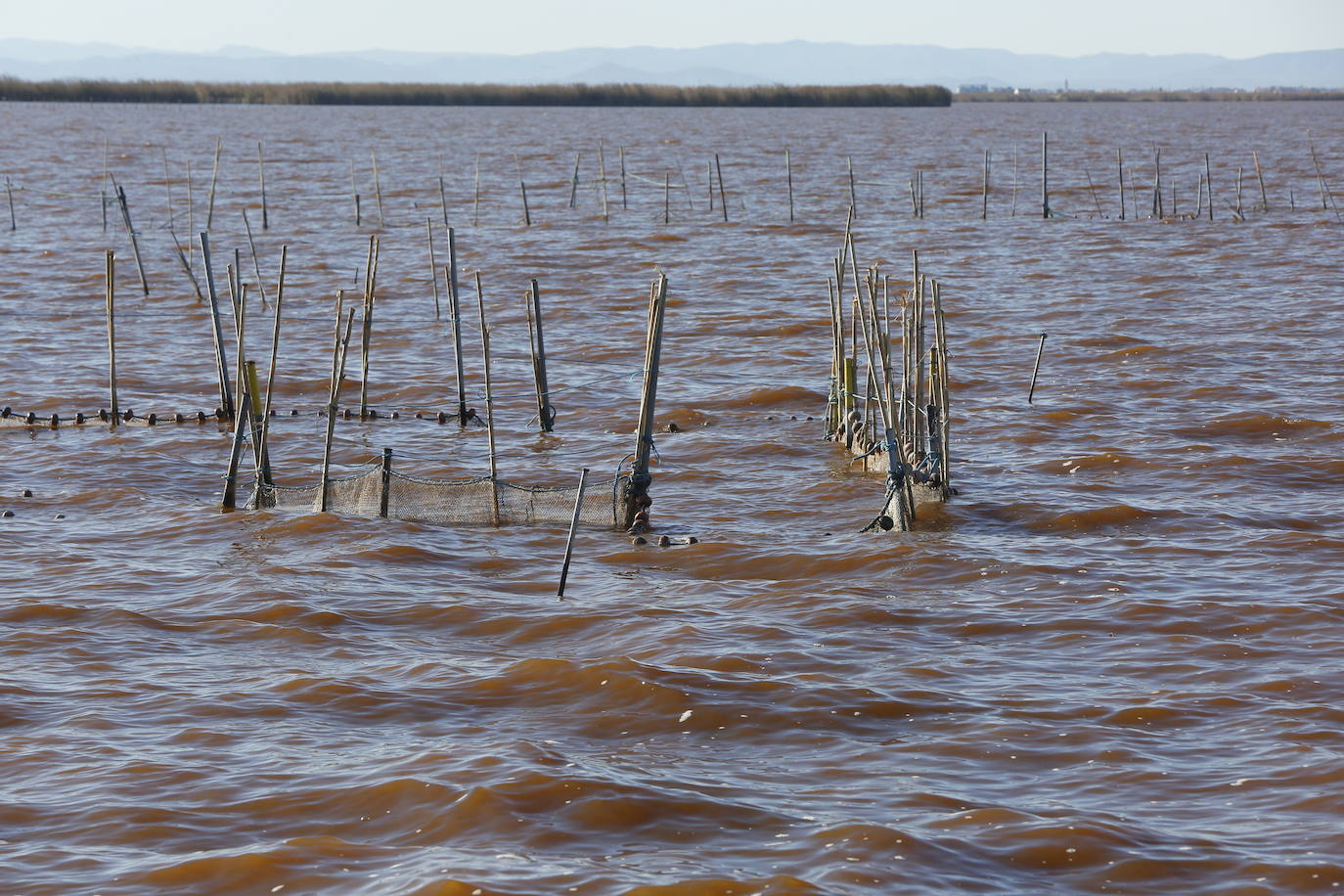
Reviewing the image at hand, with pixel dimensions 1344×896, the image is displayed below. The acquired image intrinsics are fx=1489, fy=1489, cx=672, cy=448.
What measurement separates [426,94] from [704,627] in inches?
2878

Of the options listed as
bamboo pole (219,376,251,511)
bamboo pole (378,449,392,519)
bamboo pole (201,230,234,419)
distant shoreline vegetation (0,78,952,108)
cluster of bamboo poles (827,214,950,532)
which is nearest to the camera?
cluster of bamboo poles (827,214,950,532)

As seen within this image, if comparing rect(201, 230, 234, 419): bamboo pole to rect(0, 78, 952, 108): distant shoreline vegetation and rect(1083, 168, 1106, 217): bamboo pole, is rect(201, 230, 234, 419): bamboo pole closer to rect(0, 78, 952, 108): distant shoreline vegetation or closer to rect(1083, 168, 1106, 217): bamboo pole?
rect(1083, 168, 1106, 217): bamboo pole

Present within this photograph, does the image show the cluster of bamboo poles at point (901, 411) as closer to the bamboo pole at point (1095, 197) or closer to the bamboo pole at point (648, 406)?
the bamboo pole at point (648, 406)

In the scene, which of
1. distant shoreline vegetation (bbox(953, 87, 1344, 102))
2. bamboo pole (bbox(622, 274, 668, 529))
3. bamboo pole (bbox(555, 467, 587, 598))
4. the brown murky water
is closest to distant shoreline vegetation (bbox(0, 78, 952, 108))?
distant shoreline vegetation (bbox(953, 87, 1344, 102))

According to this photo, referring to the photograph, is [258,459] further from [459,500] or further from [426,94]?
[426,94]

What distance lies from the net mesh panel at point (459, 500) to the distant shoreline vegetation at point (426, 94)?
2547 inches

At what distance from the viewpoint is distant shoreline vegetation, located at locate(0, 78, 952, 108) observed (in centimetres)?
7238

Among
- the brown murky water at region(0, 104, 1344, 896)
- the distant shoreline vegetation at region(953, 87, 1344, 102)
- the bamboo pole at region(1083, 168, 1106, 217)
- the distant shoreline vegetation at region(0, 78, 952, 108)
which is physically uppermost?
the distant shoreline vegetation at region(953, 87, 1344, 102)

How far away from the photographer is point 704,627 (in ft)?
29.3

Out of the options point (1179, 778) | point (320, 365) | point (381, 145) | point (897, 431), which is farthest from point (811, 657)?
point (381, 145)

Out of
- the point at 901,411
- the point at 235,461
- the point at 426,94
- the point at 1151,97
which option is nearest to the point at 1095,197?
the point at 901,411

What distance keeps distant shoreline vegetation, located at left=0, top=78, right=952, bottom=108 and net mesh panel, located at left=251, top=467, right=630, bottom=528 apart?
212 feet

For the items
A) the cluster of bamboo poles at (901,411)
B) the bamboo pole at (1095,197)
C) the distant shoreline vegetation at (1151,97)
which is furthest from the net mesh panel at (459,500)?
the distant shoreline vegetation at (1151,97)

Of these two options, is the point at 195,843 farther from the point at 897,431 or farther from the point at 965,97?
the point at 965,97
